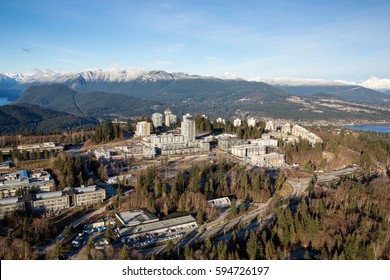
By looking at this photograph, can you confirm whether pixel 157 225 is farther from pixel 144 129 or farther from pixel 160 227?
pixel 144 129

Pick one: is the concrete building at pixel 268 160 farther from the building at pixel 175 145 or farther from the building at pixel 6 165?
the building at pixel 6 165

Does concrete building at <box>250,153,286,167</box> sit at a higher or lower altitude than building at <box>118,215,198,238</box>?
higher

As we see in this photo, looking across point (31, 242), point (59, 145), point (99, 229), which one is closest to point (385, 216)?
point (99, 229)

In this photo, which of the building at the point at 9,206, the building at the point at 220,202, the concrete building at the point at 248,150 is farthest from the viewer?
the concrete building at the point at 248,150

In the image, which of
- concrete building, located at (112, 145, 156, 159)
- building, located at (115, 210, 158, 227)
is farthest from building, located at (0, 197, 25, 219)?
concrete building, located at (112, 145, 156, 159)

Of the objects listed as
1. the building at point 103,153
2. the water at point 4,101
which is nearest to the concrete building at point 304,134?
the building at point 103,153

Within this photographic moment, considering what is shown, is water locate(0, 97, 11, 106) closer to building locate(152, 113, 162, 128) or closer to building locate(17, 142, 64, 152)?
building locate(152, 113, 162, 128)

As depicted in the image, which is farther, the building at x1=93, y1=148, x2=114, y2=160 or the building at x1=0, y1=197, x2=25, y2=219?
the building at x1=93, y1=148, x2=114, y2=160
